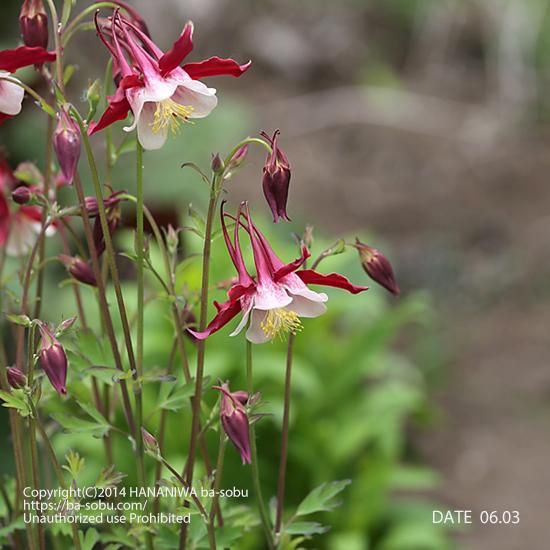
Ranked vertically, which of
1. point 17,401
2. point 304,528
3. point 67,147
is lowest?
point 304,528

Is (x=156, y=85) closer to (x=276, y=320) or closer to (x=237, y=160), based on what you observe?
(x=237, y=160)

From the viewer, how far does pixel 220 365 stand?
105 inches

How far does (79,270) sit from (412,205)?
3680 millimetres

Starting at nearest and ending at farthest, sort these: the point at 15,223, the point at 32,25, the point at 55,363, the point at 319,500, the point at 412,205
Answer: the point at 55,363, the point at 32,25, the point at 319,500, the point at 15,223, the point at 412,205

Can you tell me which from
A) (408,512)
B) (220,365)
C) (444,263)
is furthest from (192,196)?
(408,512)

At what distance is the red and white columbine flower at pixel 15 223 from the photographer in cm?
136

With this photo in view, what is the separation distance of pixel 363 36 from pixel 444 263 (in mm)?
2509

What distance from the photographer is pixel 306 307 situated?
1.08 metres

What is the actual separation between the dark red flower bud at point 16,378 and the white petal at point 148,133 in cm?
28

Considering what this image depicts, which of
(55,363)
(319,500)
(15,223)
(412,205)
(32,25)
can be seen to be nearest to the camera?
(55,363)

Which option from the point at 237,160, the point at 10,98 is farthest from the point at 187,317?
the point at 10,98

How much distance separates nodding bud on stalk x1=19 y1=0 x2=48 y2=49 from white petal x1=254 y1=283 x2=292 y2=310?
376 millimetres

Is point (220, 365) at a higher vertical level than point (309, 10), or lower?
lower

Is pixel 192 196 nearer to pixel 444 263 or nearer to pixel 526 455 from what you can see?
pixel 444 263
